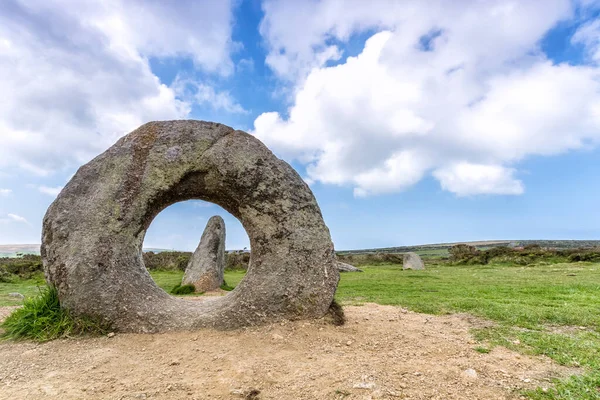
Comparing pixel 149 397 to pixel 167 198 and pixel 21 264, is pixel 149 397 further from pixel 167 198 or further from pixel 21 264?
pixel 21 264

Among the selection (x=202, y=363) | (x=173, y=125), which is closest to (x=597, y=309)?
(x=202, y=363)

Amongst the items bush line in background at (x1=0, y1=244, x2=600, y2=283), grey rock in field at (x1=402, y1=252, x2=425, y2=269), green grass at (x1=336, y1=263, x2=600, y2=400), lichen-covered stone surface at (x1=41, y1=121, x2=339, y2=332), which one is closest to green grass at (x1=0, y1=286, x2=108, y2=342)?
lichen-covered stone surface at (x1=41, y1=121, x2=339, y2=332)

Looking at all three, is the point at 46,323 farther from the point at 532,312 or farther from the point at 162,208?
the point at 532,312

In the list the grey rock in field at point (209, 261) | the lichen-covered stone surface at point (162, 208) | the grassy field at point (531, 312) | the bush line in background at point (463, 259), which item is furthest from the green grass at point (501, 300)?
the bush line in background at point (463, 259)

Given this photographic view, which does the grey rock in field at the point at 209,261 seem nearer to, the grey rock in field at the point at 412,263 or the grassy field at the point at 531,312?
the grassy field at the point at 531,312

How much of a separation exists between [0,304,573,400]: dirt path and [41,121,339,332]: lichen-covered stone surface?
1.47 ft

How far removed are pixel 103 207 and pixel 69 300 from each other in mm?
1632

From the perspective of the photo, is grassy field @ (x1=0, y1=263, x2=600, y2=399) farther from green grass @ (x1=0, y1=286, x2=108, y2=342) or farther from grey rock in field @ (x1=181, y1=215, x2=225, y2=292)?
green grass @ (x1=0, y1=286, x2=108, y2=342)

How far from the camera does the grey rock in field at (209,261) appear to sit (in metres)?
13.5

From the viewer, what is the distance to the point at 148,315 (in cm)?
646

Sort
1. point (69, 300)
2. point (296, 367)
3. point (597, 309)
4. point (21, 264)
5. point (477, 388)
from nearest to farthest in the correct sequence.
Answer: point (477, 388)
point (296, 367)
point (69, 300)
point (597, 309)
point (21, 264)

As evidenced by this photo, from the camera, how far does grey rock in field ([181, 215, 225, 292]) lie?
1347 centimetres

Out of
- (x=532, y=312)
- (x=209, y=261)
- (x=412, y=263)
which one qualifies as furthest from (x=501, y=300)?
(x=412, y=263)

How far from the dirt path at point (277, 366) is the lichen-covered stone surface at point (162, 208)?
449 mm
